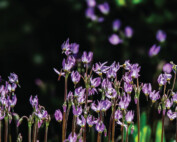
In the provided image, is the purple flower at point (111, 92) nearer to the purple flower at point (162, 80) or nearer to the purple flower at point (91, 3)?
the purple flower at point (162, 80)

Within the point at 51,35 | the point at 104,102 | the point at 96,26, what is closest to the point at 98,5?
the point at 96,26

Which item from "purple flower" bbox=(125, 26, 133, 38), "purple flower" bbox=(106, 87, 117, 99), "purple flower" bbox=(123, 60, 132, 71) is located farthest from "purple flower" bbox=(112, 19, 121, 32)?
"purple flower" bbox=(106, 87, 117, 99)

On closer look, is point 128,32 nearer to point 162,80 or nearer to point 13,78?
point 162,80

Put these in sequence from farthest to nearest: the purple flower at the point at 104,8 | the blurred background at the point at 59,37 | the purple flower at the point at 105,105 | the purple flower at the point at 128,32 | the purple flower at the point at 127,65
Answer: the purple flower at the point at 104,8 < the purple flower at the point at 128,32 < the blurred background at the point at 59,37 < the purple flower at the point at 127,65 < the purple flower at the point at 105,105

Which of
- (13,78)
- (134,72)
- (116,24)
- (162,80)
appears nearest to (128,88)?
(134,72)

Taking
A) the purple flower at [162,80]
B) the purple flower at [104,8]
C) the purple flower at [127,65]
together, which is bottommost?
the purple flower at [162,80]

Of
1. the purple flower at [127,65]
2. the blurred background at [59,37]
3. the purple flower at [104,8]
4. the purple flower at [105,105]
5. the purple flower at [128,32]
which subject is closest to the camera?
the purple flower at [105,105]

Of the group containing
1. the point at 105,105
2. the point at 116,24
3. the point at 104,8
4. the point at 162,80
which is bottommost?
the point at 105,105

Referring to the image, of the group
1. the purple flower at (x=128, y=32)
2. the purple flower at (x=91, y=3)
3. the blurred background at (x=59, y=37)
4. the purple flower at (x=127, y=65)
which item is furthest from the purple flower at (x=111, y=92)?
the purple flower at (x=91, y=3)

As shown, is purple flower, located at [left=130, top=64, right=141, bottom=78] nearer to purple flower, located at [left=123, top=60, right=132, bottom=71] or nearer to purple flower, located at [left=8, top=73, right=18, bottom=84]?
purple flower, located at [left=123, top=60, right=132, bottom=71]
